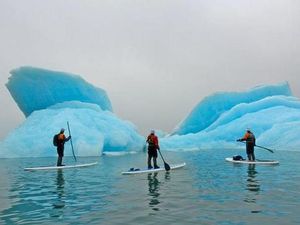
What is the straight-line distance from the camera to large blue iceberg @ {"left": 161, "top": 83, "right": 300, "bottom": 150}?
40.0 meters

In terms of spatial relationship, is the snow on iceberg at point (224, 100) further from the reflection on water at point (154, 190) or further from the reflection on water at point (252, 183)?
the reflection on water at point (252, 183)

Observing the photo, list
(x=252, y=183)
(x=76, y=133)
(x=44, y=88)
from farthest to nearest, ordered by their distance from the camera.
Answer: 1. (x=44, y=88)
2. (x=76, y=133)
3. (x=252, y=183)

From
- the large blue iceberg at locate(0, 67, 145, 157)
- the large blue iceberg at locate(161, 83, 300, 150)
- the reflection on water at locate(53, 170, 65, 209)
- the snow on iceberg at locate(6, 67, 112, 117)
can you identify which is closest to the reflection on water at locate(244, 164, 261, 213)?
the reflection on water at locate(53, 170, 65, 209)

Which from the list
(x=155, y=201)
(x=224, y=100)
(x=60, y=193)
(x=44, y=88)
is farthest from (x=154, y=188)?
(x=224, y=100)

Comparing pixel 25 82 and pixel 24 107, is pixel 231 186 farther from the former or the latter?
pixel 24 107

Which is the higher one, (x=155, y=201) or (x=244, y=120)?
(x=244, y=120)

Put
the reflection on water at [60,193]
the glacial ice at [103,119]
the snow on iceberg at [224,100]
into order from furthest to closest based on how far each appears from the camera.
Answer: the snow on iceberg at [224,100] → the glacial ice at [103,119] → the reflection on water at [60,193]

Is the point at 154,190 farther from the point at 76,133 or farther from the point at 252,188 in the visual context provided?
the point at 76,133

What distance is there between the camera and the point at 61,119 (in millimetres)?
34250

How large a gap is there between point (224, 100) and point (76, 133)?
82.9 ft

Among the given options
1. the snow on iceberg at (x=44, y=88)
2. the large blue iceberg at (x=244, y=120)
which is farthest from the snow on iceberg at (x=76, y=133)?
the large blue iceberg at (x=244, y=120)

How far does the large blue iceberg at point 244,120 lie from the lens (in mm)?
40031

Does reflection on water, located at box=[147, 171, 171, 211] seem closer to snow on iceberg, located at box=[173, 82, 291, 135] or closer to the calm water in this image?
the calm water

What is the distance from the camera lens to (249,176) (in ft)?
44.4
